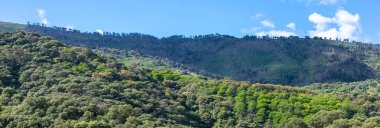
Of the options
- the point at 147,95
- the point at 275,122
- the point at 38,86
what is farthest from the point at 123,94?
the point at 275,122

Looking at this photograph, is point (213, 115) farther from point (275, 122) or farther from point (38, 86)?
point (38, 86)

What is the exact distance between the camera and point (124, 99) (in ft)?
316

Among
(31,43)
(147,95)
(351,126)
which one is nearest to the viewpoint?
(351,126)

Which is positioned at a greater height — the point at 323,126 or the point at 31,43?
the point at 31,43

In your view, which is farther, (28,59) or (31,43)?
(31,43)

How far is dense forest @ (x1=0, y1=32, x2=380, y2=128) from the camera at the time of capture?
74.4 meters

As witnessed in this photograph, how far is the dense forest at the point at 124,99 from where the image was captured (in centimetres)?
7438

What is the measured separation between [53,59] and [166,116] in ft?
115

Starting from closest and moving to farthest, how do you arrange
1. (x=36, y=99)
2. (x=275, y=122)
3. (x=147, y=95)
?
(x=36, y=99) < (x=147, y=95) < (x=275, y=122)

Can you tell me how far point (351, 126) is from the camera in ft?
283

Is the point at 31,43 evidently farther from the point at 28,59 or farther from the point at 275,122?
the point at 275,122

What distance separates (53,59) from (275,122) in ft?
169

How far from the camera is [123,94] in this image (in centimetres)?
9862

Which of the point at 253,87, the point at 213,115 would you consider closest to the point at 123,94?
the point at 213,115
